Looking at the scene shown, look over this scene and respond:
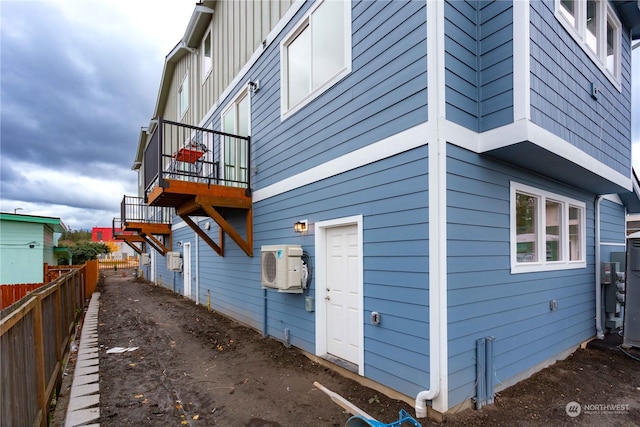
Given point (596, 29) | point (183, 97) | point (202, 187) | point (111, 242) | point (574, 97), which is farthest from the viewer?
point (111, 242)

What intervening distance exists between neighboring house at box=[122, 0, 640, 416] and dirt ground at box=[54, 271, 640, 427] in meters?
0.25

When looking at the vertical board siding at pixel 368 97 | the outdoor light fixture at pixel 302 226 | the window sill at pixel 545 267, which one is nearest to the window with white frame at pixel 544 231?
the window sill at pixel 545 267

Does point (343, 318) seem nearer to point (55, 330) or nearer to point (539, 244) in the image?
point (539, 244)

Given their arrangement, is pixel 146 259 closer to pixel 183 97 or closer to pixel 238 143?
pixel 183 97

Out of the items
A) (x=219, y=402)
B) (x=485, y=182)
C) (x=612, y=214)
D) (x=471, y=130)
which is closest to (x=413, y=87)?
(x=471, y=130)

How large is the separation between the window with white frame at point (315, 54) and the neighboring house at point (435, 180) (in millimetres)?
29

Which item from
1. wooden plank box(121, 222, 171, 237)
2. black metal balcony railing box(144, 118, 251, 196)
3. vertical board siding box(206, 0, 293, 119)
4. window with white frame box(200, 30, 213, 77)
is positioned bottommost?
wooden plank box(121, 222, 171, 237)

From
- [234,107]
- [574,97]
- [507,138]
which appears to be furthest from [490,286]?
[234,107]

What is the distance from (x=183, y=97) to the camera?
12.6 meters

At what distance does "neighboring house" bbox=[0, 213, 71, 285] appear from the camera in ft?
35.6

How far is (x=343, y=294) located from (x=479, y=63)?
3.28m

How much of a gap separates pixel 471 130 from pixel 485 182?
61 centimetres

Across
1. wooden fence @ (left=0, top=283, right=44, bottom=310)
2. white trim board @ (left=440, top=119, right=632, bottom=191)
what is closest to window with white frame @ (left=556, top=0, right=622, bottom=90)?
white trim board @ (left=440, top=119, right=632, bottom=191)

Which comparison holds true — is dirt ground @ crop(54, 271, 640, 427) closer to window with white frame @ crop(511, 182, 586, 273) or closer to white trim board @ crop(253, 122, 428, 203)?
window with white frame @ crop(511, 182, 586, 273)
